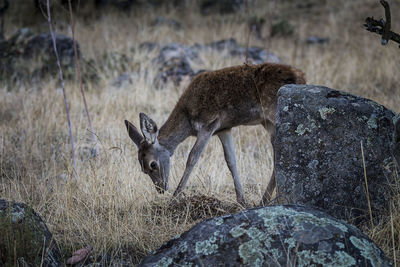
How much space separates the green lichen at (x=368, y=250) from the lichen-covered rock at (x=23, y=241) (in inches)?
81.0

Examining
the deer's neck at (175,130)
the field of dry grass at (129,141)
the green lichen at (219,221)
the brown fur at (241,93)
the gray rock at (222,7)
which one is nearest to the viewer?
the green lichen at (219,221)

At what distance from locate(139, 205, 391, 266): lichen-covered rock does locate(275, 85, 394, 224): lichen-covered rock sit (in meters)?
0.80

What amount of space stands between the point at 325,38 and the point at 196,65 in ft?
23.2

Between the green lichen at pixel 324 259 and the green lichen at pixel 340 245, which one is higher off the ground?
the green lichen at pixel 340 245

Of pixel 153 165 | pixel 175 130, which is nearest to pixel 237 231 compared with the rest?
pixel 153 165

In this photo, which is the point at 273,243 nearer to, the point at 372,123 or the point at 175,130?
the point at 372,123

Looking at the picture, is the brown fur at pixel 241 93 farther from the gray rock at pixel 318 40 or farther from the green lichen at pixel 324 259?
the gray rock at pixel 318 40

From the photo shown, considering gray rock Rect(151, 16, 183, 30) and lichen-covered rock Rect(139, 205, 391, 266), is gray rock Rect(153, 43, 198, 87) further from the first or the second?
lichen-covered rock Rect(139, 205, 391, 266)

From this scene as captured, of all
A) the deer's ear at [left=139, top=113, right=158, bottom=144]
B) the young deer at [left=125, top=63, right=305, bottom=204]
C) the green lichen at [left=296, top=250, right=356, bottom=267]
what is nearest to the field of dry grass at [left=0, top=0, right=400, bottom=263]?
the young deer at [left=125, top=63, right=305, bottom=204]

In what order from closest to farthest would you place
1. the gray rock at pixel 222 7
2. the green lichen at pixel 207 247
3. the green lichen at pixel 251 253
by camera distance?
the green lichen at pixel 251 253, the green lichen at pixel 207 247, the gray rock at pixel 222 7

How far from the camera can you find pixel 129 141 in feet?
24.3

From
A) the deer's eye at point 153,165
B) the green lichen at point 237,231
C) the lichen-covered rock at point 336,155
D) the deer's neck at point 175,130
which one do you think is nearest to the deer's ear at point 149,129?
the deer's neck at point 175,130

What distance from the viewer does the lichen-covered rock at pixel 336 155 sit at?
3.97 metres

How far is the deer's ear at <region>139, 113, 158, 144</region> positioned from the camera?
19.7 ft
